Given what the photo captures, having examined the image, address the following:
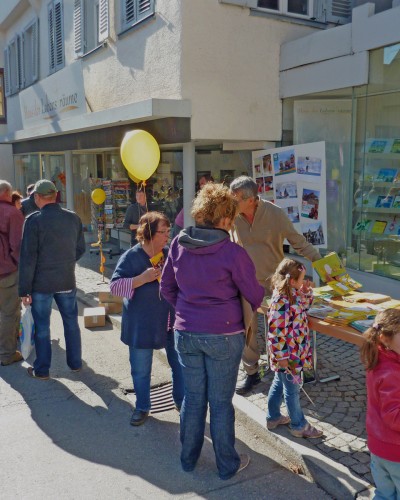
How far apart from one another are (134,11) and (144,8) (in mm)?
371

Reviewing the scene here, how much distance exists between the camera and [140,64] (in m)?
8.21

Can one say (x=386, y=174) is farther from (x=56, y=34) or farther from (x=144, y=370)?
(x=56, y=34)

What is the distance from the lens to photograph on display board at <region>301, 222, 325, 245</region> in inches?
278

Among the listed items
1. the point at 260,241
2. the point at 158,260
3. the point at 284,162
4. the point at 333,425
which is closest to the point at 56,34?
the point at 284,162

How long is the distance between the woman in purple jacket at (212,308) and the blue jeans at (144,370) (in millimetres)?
808

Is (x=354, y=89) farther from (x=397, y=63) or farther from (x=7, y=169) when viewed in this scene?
(x=7, y=169)

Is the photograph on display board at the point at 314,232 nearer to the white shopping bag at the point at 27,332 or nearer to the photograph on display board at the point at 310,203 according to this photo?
the photograph on display board at the point at 310,203

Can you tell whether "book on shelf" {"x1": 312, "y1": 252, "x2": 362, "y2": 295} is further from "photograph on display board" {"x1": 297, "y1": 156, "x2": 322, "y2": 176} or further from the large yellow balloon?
"photograph on display board" {"x1": 297, "y1": 156, "x2": 322, "y2": 176}

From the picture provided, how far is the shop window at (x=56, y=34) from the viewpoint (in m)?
11.8

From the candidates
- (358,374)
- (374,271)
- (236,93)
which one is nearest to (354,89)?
(236,93)

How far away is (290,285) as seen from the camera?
12.2 feet

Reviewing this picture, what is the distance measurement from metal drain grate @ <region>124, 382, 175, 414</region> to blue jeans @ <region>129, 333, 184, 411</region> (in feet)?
0.80

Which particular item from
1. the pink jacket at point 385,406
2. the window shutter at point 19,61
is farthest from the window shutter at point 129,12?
the window shutter at point 19,61

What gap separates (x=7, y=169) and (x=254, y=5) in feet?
43.4
